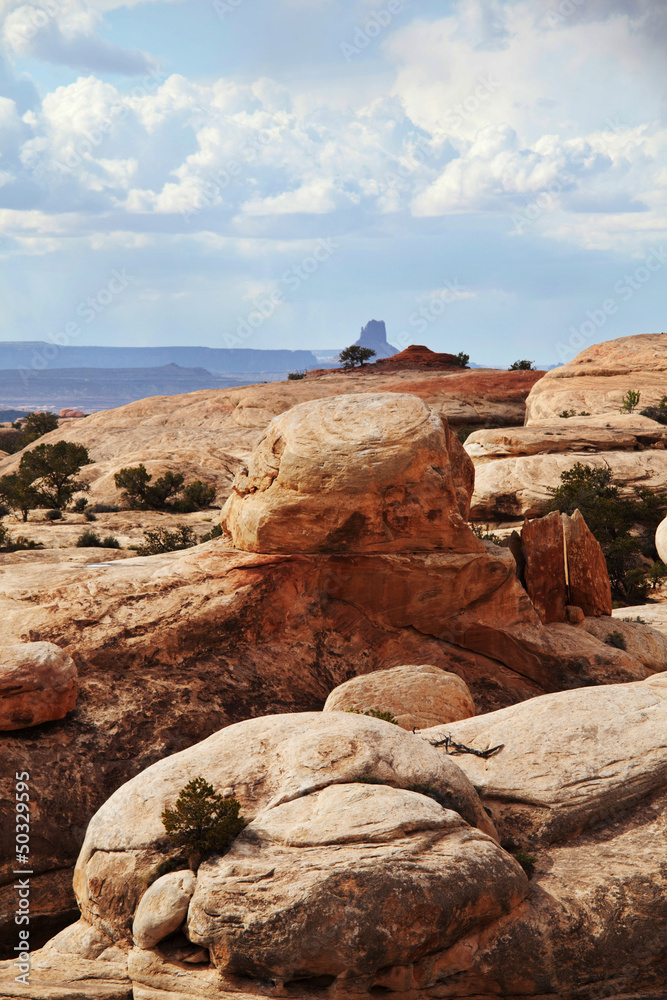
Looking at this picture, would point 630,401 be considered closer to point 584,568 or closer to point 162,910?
point 584,568

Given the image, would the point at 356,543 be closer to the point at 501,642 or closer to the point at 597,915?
the point at 501,642

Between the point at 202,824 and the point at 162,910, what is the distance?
3.45 feet

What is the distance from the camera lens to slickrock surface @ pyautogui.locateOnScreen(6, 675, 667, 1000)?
8.96 metres

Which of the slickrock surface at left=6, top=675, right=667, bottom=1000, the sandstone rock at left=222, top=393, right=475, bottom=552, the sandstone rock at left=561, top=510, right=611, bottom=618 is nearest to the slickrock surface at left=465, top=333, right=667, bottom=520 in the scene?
the sandstone rock at left=561, top=510, right=611, bottom=618

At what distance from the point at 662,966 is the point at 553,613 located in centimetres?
1260

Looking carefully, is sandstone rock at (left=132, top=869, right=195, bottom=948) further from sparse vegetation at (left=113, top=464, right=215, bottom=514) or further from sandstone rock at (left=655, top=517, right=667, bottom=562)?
sparse vegetation at (left=113, top=464, right=215, bottom=514)

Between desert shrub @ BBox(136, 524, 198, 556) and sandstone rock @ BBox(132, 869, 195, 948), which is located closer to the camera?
sandstone rock @ BBox(132, 869, 195, 948)

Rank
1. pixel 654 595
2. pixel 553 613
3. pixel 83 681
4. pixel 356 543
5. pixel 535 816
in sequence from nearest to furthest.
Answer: pixel 535 816 < pixel 83 681 < pixel 356 543 < pixel 553 613 < pixel 654 595

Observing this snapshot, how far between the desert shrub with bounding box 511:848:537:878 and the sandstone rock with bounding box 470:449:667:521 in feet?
92.7

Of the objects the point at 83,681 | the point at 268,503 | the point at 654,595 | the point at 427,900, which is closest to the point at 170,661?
the point at 83,681

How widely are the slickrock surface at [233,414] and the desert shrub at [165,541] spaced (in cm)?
1690

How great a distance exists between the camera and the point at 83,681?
662 inches

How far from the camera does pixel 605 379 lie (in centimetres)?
6000

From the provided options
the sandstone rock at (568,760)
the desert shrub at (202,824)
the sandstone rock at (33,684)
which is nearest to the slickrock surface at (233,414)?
the sandstone rock at (33,684)
